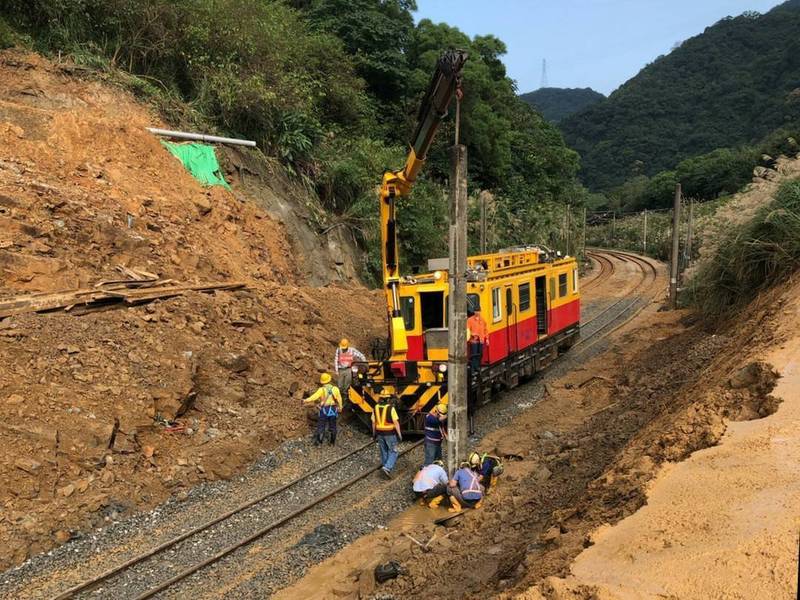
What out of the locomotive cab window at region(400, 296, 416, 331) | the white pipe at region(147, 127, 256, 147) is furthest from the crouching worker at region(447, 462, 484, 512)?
the white pipe at region(147, 127, 256, 147)

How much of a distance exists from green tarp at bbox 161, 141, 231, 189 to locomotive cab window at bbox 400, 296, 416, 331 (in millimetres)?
7993

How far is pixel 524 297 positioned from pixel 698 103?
9823 cm

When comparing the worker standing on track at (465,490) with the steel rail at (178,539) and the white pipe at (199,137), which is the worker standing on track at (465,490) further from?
the white pipe at (199,137)

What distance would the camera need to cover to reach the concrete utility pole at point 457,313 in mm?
8492

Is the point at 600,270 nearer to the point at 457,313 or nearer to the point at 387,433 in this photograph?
the point at 387,433

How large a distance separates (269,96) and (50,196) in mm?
8782

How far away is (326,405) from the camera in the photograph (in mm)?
10805

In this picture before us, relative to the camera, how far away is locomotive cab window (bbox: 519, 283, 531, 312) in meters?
13.9

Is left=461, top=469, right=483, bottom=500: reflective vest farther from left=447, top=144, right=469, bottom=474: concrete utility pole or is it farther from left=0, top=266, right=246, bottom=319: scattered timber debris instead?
left=0, top=266, right=246, bottom=319: scattered timber debris

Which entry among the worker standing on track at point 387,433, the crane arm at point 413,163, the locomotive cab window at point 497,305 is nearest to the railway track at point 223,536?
the worker standing on track at point 387,433

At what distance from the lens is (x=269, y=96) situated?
64.0 ft

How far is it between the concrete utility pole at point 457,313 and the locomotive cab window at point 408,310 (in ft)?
11.2

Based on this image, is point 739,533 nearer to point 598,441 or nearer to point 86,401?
point 598,441

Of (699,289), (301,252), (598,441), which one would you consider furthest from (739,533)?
(301,252)
